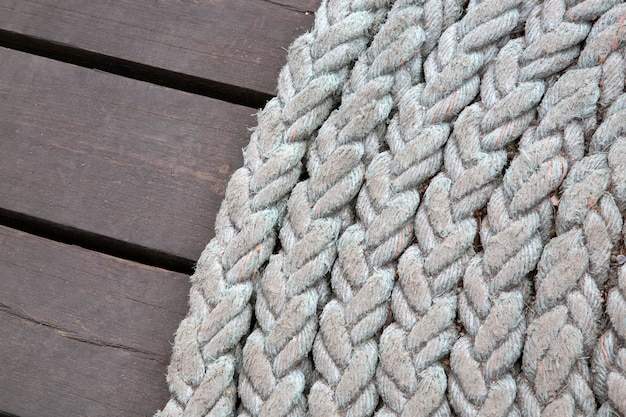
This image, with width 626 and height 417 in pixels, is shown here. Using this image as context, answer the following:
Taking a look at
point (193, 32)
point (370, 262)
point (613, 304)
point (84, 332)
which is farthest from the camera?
point (193, 32)

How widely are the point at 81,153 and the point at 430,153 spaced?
58 cm

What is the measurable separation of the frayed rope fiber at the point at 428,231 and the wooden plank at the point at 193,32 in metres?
0.14

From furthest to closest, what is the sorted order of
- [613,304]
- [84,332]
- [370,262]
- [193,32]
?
[193,32], [84,332], [370,262], [613,304]

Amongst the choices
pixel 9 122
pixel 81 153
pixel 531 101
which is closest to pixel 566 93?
pixel 531 101

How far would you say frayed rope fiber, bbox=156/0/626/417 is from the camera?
0.84 m

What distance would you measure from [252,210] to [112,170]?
0.28 meters

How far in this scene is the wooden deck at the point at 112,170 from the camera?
1012 mm

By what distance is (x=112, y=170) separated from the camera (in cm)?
109

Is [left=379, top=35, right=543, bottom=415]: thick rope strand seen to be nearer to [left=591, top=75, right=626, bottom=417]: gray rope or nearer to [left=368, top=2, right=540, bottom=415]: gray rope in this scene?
[left=368, top=2, right=540, bottom=415]: gray rope

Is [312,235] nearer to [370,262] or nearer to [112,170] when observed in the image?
[370,262]

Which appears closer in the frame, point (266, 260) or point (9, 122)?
point (266, 260)

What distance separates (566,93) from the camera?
892 mm

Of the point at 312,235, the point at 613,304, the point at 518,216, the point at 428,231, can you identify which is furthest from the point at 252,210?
the point at 613,304

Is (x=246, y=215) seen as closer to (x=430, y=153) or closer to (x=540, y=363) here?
(x=430, y=153)
